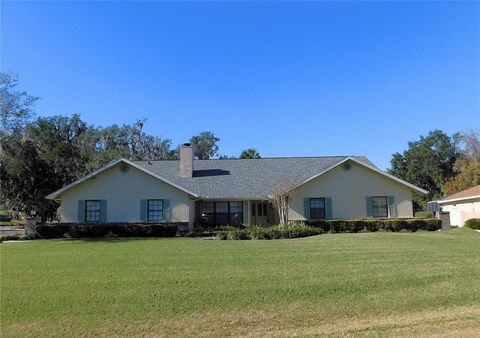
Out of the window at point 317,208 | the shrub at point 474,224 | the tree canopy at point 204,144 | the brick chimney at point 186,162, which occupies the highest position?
the tree canopy at point 204,144

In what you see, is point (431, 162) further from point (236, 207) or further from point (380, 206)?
point (236, 207)

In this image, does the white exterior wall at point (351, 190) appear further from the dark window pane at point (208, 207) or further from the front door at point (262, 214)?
the dark window pane at point (208, 207)

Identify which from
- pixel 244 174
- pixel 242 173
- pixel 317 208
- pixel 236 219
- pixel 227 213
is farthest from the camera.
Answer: pixel 242 173

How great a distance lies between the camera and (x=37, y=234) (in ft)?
80.4

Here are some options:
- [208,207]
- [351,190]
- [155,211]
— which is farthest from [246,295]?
[208,207]

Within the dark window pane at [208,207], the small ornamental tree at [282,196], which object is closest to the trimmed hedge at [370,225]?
the small ornamental tree at [282,196]

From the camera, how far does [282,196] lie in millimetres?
24859

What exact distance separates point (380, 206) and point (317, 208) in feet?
12.4

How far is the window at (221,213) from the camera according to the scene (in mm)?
27500

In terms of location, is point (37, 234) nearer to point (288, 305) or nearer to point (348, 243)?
point (348, 243)

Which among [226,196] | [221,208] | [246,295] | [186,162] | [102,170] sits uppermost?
[186,162]

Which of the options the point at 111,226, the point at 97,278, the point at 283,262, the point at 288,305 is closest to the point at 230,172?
the point at 111,226

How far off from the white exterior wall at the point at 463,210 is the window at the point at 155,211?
21.7 metres

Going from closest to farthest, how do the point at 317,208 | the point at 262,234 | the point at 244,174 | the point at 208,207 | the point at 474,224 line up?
the point at 262,234, the point at 317,208, the point at 208,207, the point at 474,224, the point at 244,174
